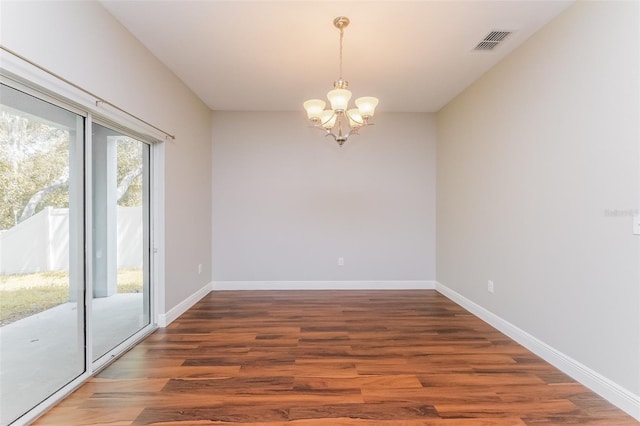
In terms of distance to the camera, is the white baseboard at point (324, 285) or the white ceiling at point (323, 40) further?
the white baseboard at point (324, 285)

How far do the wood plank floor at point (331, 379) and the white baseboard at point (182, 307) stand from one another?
90mm

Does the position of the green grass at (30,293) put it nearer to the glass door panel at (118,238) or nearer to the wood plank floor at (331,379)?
the glass door panel at (118,238)

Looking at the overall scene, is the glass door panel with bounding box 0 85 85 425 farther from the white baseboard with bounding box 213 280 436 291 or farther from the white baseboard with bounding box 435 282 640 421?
the white baseboard with bounding box 435 282 640 421

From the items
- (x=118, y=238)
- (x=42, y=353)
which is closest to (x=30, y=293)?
(x=42, y=353)

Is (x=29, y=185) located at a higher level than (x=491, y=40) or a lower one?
lower

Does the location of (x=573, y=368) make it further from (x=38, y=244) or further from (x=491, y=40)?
(x=38, y=244)

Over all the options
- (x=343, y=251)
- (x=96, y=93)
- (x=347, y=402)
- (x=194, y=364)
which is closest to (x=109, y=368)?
(x=194, y=364)

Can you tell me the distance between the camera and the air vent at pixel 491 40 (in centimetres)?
270

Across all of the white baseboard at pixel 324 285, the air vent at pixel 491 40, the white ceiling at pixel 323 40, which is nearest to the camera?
the white ceiling at pixel 323 40

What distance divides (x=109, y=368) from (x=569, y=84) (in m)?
4.15

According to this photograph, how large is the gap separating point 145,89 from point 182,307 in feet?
8.04

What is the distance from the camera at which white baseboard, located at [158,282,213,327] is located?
335cm

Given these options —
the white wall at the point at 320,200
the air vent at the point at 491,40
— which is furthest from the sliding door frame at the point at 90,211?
the air vent at the point at 491,40

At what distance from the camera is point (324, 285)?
491cm
